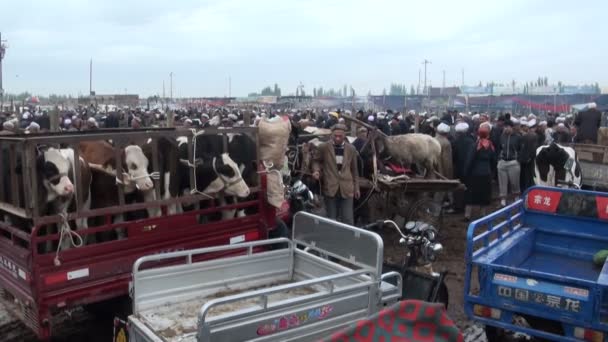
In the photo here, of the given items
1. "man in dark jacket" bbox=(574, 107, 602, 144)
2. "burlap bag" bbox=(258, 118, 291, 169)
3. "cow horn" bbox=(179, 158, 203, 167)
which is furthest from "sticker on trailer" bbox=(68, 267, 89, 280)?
"man in dark jacket" bbox=(574, 107, 602, 144)

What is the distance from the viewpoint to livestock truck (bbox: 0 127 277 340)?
4.76 metres

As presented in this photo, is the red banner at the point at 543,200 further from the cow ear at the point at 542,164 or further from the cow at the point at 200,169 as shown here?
the cow at the point at 200,169

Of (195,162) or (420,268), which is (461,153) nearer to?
(420,268)

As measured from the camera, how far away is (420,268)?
604 centimetres

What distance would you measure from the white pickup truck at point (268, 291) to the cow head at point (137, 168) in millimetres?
781

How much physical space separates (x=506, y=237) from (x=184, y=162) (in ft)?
11.9

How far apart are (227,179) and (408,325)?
4.02 m

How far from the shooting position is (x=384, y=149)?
10.6m

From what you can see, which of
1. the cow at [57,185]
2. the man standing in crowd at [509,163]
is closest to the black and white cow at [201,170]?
the cow at [57,185]

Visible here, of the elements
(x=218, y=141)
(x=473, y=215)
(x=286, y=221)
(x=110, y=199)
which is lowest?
(x=473, y=215)

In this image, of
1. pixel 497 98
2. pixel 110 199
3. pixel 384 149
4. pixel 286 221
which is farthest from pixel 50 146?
pixel 497 98

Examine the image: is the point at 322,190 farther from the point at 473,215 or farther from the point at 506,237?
the point at 473,215

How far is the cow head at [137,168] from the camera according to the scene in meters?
5.54

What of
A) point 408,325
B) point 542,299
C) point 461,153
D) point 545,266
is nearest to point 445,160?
point 461,153
